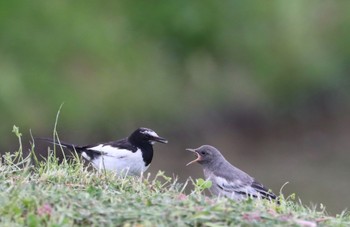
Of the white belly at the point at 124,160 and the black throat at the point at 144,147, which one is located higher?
the black throat at the point at 144,147

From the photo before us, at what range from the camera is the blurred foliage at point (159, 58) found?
51.5 ft

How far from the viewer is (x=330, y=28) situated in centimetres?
1817

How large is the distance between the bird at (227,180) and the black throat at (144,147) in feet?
1.46

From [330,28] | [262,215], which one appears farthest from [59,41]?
[262,215]

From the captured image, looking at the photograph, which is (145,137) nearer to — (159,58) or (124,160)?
(124,160)

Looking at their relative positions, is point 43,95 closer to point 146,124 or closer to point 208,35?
point 146,124

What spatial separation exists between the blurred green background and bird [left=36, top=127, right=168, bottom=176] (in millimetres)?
5068

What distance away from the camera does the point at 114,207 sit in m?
6.12

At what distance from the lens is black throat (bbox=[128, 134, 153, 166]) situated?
9375mm

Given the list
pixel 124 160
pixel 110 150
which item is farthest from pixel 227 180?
pixel 110 150

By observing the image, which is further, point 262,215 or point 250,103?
point 250,103

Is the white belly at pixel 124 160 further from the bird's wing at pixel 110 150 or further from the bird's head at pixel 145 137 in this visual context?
the bird's head at pixel 145 137

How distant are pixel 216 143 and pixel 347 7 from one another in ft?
12.7

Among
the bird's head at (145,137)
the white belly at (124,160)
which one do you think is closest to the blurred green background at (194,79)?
the bird's head at (145,137)
